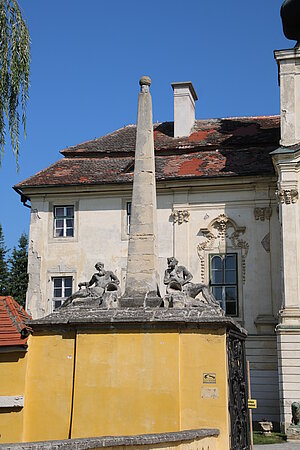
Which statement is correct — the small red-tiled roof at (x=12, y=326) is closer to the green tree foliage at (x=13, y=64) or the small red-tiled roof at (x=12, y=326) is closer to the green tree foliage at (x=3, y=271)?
the green tree foliage at (x=13, y=64)

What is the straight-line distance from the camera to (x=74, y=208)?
25.3 metres

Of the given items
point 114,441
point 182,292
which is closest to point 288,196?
point 182,292

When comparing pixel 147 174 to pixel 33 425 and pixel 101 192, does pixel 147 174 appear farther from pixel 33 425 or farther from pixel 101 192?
pixel 101 192

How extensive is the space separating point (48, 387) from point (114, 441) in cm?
260

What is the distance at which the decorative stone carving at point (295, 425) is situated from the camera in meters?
19.0

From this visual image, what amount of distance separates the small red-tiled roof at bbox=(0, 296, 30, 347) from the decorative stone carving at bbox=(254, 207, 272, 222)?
14.7 meters

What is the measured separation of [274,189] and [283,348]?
5839mm

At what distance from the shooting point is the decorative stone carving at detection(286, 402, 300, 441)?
18953 mm

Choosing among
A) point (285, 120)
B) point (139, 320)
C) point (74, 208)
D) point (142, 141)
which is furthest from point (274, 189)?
point (139, 320)

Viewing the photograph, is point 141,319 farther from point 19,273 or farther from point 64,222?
point 19,273

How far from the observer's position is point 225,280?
23500 mm

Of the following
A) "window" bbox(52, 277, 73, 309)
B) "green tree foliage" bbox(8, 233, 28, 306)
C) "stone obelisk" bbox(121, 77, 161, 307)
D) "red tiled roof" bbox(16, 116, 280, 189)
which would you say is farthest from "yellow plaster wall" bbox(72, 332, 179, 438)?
"green tree foliage" bbox(8, 233, 28, 306)

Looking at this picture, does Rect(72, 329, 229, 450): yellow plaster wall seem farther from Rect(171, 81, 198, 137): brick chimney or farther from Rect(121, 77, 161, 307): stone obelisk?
Rect(171, 81, 198, 137): brick chimney

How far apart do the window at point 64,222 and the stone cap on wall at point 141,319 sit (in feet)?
52.3
